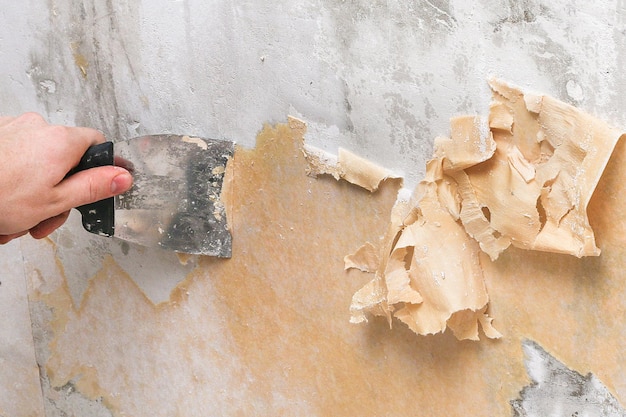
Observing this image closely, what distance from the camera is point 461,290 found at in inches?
47.6

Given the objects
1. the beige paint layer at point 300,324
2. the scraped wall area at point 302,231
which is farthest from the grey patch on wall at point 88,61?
the beige paint layer at point 300,324

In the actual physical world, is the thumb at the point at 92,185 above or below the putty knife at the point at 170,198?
above

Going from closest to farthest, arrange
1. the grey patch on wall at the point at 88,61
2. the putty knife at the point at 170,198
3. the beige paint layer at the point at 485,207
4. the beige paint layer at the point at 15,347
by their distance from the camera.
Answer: the beige paint layer at the point at 485,207 < the putty knife at the point at 170,198 < the grey patch on wall at the point at 88,61 < the beige paint layer at the point at 15,347

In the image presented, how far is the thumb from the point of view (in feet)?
4.43

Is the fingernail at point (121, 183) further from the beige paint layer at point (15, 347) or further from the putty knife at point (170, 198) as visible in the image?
the beige paint layer at point (15, 347)

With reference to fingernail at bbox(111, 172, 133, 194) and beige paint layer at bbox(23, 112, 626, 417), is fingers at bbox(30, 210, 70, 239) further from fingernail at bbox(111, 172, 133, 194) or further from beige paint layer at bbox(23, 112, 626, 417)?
beige paint layer at bbox(23, 112, 626, 417)

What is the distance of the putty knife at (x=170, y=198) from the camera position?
4.80ft

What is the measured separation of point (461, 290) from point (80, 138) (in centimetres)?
75

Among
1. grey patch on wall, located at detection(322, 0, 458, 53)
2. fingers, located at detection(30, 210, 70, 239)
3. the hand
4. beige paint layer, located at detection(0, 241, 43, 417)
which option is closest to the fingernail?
the hand

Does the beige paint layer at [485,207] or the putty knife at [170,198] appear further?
the putty knife at [170,198]

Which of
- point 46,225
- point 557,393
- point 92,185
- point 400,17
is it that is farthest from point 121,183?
point 557,393

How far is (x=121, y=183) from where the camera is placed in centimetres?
139

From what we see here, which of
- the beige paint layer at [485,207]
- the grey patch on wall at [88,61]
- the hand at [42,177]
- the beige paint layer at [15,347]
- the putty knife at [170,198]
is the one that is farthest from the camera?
the beige paint layer at [15,347]

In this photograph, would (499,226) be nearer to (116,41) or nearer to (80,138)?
(80,138)
